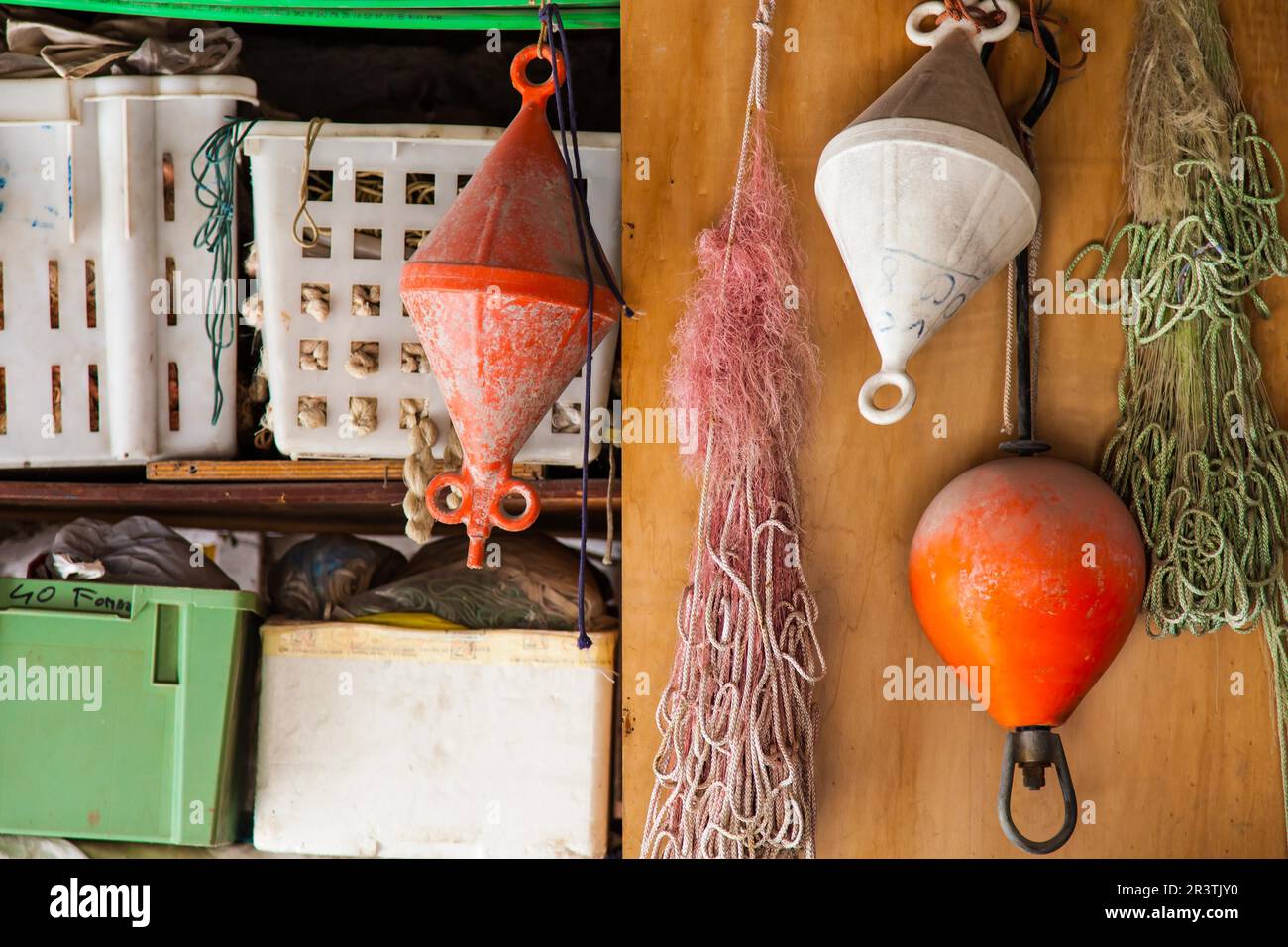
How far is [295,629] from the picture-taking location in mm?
1874

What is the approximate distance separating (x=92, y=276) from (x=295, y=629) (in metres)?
0.75

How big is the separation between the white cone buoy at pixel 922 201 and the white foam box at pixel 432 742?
0.77m

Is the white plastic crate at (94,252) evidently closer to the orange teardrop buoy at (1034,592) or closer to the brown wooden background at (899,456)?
the brown wooden background at (899,456)

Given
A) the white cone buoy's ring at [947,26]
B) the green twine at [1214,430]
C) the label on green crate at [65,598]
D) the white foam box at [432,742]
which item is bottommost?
the white foam box at [432,742]

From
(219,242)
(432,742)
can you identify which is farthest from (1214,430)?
(219,242)

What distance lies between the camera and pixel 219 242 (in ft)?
6.20

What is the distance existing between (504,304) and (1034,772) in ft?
3.49

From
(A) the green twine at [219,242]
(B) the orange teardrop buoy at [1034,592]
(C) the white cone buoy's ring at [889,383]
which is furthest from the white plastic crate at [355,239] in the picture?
(B) the orange teardrop buoy at [1034,592]

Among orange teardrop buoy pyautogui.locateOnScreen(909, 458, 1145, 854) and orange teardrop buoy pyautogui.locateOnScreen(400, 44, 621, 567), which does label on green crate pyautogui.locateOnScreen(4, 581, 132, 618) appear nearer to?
orange teardrop buoy pyautogui.locateOnScreen(400, 44, 621, 567)

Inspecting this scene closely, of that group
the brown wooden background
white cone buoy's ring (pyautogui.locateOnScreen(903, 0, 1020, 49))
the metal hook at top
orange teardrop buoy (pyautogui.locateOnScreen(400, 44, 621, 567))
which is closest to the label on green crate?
orange teardrop buoy (pyautogui.locateOnScreen(400, 44, 621, 567))

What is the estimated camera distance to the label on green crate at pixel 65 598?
6.05ft

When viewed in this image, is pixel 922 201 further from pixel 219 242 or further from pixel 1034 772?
pixel 219 242

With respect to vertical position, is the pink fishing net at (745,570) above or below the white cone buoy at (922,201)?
below
